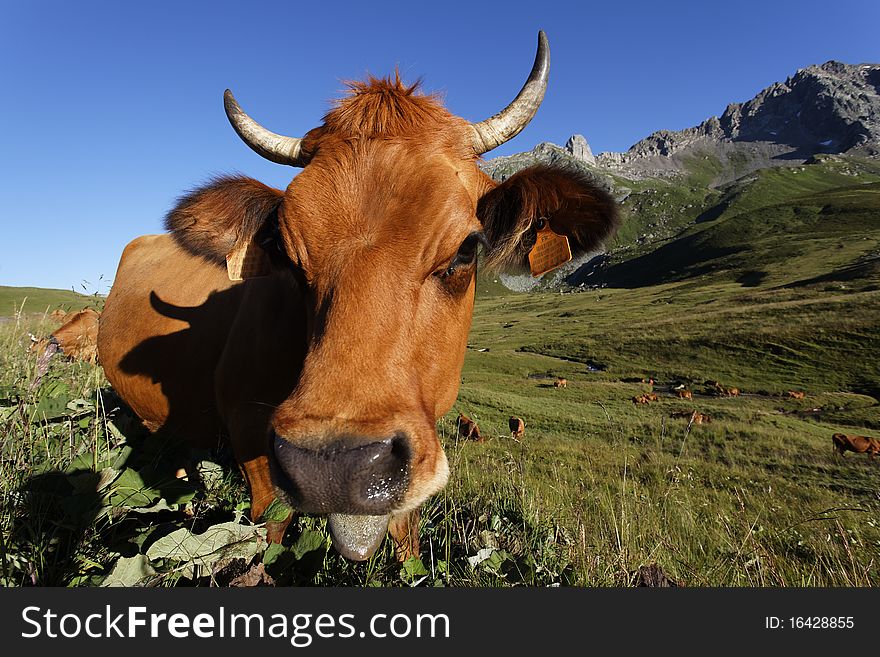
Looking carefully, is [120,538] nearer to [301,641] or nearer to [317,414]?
[301,641]

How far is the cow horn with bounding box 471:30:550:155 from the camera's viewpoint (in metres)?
3.60

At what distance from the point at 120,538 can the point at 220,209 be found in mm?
2541

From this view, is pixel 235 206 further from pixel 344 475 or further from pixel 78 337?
pixel 78 337

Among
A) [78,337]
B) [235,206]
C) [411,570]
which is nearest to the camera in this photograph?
[411,570]

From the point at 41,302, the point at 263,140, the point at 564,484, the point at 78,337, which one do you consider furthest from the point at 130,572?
the point at 41,302

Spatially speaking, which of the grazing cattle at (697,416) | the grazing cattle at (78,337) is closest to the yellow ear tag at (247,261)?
the grazing cattle at (78,337)

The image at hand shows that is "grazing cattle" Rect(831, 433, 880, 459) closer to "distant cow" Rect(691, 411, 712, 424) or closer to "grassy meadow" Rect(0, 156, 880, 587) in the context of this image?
"grassy meadow" Rect(0, 156, 880, 587)

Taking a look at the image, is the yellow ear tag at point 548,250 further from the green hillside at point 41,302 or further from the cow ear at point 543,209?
the green hillside at point 41,302

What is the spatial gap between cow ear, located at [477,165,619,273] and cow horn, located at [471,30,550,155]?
18.2 inches

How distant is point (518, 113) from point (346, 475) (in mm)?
3064

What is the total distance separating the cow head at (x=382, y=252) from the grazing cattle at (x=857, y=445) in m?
16.5

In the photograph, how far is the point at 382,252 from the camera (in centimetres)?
261

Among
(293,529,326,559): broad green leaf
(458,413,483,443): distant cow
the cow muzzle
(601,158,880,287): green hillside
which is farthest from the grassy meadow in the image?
(601,158,880,287): green hillside

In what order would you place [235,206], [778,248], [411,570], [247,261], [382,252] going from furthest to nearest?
[778,248]
[247,261]
[235,206]
[411,570]
[382,252]
